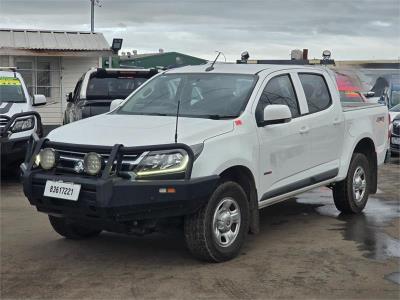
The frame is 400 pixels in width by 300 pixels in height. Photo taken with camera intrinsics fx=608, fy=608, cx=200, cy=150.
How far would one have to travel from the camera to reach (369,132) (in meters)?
7.58

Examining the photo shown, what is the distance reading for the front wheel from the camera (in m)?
5.09

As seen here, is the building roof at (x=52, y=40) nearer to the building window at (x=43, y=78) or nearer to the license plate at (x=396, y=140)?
the building window at (x=43, y=78)

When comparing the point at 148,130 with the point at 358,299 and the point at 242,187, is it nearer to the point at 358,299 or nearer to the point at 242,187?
the point at 242,187

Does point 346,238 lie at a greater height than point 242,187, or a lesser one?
lesser

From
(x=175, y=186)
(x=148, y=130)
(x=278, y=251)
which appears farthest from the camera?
(x=278, y=251)

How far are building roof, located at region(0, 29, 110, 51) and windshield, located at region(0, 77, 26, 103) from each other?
9152 millimetres

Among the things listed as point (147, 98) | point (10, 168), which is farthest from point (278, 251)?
point (10, 168)

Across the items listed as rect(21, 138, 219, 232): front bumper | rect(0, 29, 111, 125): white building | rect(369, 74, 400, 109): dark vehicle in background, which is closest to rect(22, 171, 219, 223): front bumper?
rect(21, 138, 219, 232): front bumper

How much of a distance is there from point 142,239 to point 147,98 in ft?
4.86

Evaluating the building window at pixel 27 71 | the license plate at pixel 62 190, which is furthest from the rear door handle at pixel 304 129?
the building window at pixel 27 71

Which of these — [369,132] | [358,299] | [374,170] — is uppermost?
[369,132]

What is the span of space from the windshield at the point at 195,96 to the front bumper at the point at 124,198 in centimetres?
103

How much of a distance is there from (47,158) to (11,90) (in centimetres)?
592

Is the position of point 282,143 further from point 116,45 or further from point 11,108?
point 116,45
